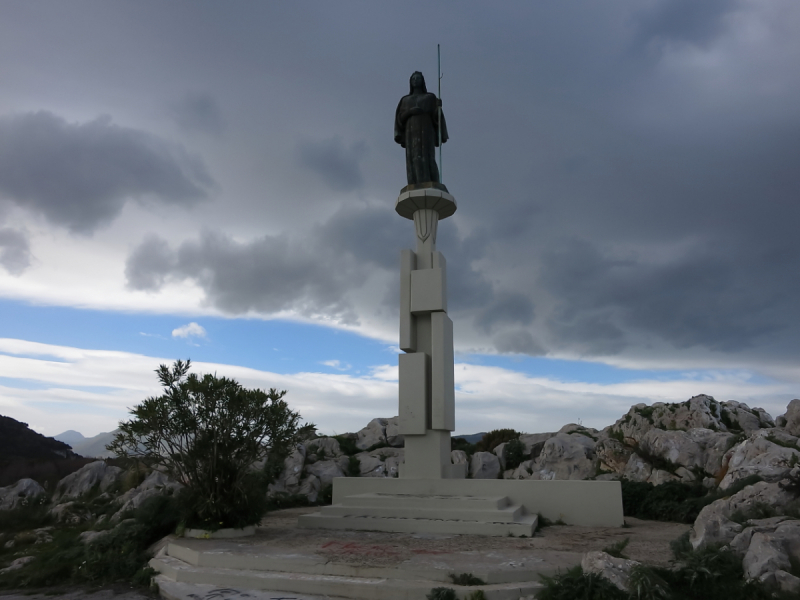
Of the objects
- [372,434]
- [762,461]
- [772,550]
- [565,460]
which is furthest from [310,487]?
[772,550]

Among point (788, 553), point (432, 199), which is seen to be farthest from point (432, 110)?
point (788, 553)

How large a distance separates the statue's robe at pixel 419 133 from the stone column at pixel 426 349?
72 centimetres

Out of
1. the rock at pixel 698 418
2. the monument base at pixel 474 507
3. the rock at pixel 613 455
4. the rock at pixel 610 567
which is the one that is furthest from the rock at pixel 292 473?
the rock at pixel 610 567

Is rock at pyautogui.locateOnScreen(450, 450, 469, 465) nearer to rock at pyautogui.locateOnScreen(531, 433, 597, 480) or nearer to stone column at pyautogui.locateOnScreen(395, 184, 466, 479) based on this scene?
rock at pyautogui.locateOnScreen(531, 433, 597, 480)

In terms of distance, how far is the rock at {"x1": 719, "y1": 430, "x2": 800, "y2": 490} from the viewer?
732 centimetres

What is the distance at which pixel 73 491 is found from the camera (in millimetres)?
17812

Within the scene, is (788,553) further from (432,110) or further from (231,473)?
(432,110)

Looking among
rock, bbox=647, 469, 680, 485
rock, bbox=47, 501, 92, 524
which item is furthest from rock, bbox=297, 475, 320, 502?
rock, bbox=647, 469, 680, 485

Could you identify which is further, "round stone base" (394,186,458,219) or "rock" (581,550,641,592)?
"round stone base" (394,186,458,219)

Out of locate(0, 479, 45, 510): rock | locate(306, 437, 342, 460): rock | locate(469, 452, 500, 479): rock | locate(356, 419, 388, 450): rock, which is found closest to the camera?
locate(0, 479, 45, 510): rock

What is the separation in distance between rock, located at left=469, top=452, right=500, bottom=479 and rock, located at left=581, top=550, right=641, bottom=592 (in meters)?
12.3

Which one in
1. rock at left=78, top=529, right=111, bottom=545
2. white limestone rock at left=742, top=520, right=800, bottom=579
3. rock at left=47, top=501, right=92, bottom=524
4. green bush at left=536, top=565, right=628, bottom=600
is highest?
white limestone rock at left=742, top=520, right=800, bottom=579

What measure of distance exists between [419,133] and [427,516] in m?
10.3

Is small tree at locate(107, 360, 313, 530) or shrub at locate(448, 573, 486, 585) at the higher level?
small tree at locate(107, 360, 313, 530)
